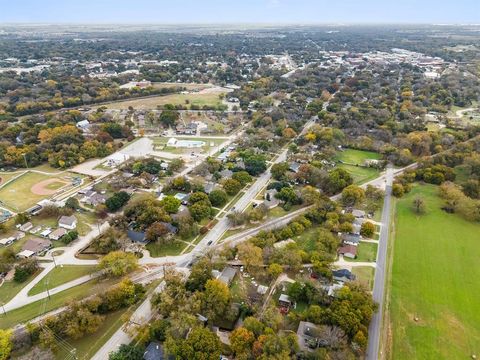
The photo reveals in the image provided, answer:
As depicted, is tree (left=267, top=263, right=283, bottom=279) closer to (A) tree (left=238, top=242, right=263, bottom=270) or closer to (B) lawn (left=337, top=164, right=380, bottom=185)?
(A) tree (left=238, top=242, right=263, bottom=270)

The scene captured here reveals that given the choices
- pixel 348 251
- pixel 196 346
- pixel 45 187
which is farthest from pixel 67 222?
pixel 348 251

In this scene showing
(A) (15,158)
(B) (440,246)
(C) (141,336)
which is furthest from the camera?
(A) (15,158)

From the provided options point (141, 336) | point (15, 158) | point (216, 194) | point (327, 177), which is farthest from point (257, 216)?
point (15, 158)

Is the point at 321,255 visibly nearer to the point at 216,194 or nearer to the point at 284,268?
the point at 284,268

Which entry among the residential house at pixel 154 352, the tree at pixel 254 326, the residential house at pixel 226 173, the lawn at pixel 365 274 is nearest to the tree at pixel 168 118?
the residential house at pixel 226 173

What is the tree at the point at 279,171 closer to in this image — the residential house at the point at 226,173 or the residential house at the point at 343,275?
the residential house at the point at 226,173

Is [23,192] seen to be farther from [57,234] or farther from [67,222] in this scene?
[57,234]
